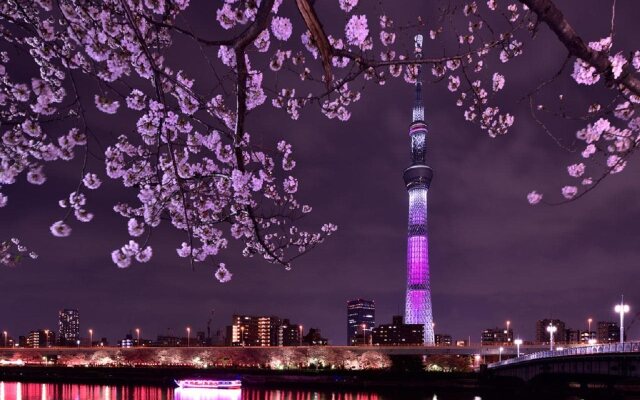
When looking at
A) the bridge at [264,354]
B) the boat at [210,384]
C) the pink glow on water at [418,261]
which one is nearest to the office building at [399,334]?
the pink glow on water at [418,261]

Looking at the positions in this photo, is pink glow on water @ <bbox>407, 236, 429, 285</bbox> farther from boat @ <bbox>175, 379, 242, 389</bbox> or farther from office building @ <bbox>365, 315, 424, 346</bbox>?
boat @ <bbox>175, 379, 242, 389</bbox>

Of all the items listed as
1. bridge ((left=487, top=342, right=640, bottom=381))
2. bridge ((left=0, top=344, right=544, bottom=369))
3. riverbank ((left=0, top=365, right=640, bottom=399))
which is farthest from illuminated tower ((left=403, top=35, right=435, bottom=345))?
bridge ((left=487, top=342, right=640, bottom=381))

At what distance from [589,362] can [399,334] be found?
4741 inches

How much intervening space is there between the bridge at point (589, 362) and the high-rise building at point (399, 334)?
87.8m

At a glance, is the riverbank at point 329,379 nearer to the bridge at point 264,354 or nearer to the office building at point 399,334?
the bridge at point 264,354

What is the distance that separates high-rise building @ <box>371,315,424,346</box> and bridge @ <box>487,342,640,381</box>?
8784cm

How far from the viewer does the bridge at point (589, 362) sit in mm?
28938

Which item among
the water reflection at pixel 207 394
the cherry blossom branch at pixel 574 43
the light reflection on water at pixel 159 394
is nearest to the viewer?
the cherry blossom branch at pixel 574 43

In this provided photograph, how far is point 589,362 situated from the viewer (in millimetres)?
34344

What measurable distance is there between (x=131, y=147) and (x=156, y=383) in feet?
274

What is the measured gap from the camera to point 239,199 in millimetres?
10711

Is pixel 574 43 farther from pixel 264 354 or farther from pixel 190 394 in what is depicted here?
pixel 264 354

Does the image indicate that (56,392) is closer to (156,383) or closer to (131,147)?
(156,383)

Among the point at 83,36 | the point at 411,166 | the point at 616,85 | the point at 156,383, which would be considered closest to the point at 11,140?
the point at 83,36
